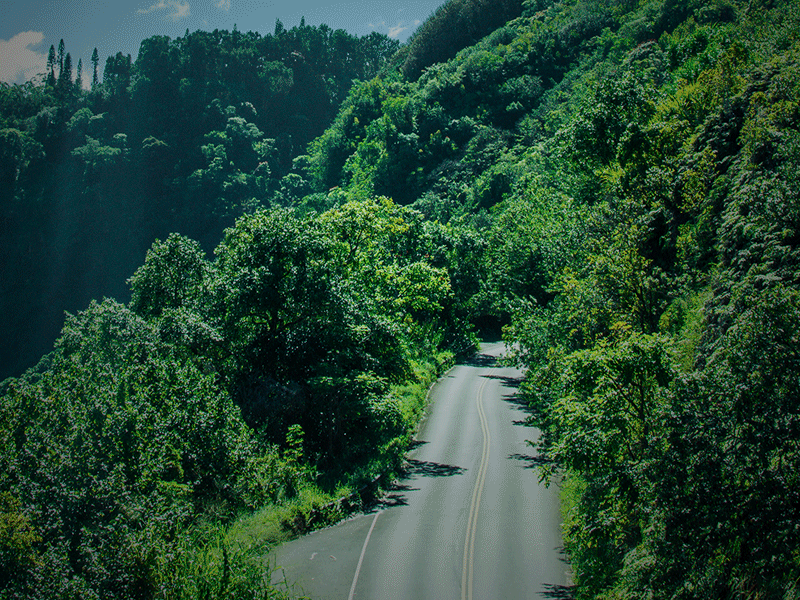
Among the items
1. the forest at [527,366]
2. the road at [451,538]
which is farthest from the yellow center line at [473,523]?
the forest at [527,366]

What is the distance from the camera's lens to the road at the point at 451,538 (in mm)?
13688

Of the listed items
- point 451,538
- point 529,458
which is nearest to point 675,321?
point 451,538

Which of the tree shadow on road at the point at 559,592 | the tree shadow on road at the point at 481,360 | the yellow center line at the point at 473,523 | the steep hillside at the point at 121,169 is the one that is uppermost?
the steep hillside at the point at 121,169

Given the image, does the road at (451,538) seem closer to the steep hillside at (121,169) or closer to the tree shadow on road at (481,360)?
the tree shadow on road at (481,360)

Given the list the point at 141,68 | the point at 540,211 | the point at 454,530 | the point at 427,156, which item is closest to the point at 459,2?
the point at 427,156

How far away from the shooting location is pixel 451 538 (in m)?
16.4

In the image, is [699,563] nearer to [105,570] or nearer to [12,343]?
[105,570]

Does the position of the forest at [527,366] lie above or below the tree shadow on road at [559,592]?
above

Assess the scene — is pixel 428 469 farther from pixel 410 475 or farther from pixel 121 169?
pixel 121 169

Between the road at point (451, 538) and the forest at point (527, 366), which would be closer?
the forest at point (527, 366)

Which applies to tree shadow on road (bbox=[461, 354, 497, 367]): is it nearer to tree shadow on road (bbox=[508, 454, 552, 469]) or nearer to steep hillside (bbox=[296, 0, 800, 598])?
steep hillside (bbox=[296, 0, 800, 598])

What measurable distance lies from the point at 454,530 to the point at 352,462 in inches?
248

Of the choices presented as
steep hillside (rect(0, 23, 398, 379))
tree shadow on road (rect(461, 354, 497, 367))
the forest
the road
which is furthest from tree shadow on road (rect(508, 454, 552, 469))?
steep hillside (rect(0, 23, 398, 379))

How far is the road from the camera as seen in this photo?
13688 millimetres
